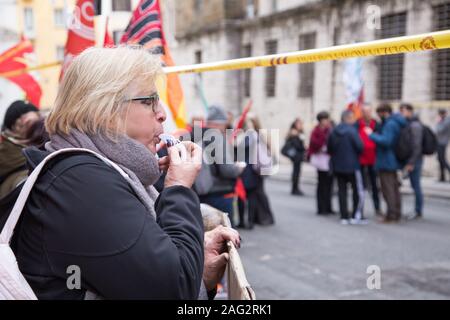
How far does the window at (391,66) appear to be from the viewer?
1653 centimetres

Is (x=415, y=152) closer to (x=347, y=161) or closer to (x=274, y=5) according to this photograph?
(x=347, y=161)

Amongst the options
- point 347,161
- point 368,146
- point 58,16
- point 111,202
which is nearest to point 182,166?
point 111,202

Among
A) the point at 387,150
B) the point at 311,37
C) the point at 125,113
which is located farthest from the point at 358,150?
the point at 311,37

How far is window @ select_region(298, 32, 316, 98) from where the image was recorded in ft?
68.4

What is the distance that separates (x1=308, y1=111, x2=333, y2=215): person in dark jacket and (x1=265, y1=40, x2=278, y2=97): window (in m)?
13.3

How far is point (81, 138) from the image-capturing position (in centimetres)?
153

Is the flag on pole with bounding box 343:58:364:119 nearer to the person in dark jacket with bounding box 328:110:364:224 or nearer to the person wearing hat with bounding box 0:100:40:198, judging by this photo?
the person in dark jacket with bounding box 328:110:364:224

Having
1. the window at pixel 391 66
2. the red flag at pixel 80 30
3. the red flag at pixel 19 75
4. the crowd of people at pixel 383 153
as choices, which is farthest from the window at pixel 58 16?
the red flag at pixel 80 30

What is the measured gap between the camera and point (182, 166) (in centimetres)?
164

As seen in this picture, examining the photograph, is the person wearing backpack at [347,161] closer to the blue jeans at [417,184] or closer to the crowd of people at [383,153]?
the crowd of people at [383,153]

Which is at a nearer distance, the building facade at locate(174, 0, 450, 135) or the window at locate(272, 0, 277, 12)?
the building facade at locate(174, 0, 450, 135)

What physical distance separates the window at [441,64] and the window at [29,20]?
105 ft

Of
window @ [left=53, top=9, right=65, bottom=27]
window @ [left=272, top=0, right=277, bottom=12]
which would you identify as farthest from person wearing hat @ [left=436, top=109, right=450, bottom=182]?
window @ [left=53, top=9, right=65, bottom=27]

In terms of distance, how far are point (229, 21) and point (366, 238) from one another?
20035 millimetres
